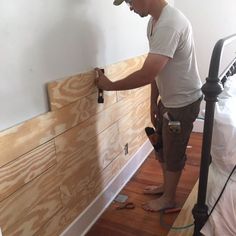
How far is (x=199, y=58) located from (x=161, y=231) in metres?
1.77

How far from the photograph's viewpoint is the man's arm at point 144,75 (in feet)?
4.58

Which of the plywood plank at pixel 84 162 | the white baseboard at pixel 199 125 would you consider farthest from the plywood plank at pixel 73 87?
the white baseboard at pixel 199 125

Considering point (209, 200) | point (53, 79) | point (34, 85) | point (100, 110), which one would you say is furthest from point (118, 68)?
point (209, 200)

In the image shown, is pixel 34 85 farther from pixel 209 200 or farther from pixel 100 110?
pixel 209 200

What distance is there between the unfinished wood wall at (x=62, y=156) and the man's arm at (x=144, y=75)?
0.09 metres

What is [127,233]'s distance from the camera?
170cm

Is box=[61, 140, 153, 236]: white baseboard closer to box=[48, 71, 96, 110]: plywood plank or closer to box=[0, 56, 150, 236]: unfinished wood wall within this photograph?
box=[0, 56, 150, 236]: unfinished wood wall

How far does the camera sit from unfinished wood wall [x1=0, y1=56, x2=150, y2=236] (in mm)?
1127

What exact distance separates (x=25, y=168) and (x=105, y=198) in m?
0.84

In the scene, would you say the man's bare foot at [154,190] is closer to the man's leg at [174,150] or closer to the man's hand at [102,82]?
the man's leg at [174,150]

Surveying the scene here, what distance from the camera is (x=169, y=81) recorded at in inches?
62.5

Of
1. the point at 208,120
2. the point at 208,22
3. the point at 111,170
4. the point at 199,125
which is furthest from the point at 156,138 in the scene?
the point at 208,22

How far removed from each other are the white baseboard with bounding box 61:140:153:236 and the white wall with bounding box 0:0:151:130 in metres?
0.73

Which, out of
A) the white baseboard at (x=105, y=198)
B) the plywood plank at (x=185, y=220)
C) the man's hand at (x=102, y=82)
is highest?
the man's hand at (x=102, y=82)
